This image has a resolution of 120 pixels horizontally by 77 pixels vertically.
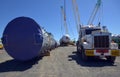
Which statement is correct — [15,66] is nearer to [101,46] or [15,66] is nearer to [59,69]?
[59,69]

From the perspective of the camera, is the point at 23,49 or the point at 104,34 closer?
the point at 23,49

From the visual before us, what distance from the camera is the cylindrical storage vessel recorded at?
54.3 ft

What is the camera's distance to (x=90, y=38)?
19109 millimetres

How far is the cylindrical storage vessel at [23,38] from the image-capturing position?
16562mm

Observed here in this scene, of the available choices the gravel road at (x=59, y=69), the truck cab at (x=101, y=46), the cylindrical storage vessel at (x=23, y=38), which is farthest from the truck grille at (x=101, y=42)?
the cylindrical storage vessel at (x=23, y=38)

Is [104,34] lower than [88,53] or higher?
higher

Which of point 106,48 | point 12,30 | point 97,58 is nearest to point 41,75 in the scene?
point 12,30

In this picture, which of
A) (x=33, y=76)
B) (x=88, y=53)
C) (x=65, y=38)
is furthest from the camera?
(x=65, y=38)

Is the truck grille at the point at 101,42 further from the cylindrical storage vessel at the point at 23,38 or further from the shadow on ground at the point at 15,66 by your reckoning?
the shadow on ground at the point at 15,66

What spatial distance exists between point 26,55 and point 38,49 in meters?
0.97

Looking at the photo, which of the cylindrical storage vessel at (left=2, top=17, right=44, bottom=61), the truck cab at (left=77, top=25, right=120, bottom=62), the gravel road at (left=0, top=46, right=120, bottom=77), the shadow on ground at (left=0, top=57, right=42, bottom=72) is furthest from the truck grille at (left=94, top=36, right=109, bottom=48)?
the shadow on ground at (left=0, top=57, right=42, bottom=72)

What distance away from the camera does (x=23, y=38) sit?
16562mm

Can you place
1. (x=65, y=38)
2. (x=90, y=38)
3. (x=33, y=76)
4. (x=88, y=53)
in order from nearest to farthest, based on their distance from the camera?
(x=33, y=76) → (x=88, y=53) → (x=90, y=38) → (x=65, y=38)

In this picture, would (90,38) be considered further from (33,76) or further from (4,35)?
(33,76)
